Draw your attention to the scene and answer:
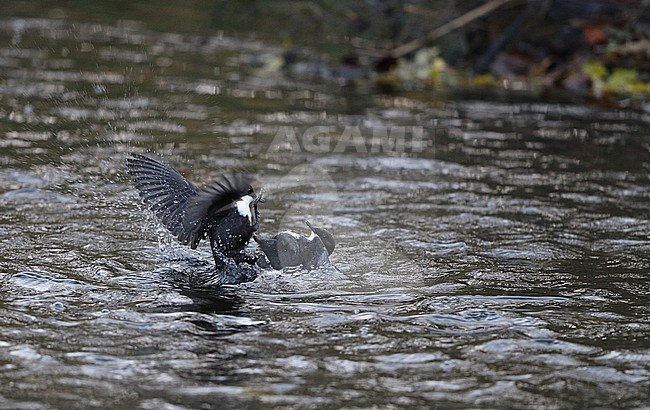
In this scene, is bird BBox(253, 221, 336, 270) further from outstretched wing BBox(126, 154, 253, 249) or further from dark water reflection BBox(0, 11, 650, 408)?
outstretched wing BBox(126, 154, 253, 249)

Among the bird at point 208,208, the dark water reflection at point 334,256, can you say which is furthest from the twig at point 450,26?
the bird at point 208,208

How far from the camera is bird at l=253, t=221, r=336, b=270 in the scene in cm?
573

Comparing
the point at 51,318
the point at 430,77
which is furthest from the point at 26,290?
the point at 430,77

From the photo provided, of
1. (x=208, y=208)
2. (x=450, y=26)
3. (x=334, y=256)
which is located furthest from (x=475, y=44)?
(x=208, y=208)

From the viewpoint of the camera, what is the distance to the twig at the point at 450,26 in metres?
12.3

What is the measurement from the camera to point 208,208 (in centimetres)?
556

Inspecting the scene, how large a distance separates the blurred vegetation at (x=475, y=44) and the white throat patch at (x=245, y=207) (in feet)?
22.0

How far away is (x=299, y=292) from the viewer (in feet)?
17.9

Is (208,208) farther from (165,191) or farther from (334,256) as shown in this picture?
(334,256)

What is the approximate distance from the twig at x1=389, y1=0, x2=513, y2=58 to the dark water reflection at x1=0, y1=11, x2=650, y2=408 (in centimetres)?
115

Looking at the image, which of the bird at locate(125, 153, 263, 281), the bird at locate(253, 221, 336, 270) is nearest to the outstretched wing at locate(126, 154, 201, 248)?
the bird at locate(125, 153, 263, 281)

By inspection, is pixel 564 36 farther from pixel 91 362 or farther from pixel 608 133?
pixel 91 362

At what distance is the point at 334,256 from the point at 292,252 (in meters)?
0.48

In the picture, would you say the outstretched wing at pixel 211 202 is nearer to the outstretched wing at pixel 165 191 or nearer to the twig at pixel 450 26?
the outstretched wing at pixel 165 191
